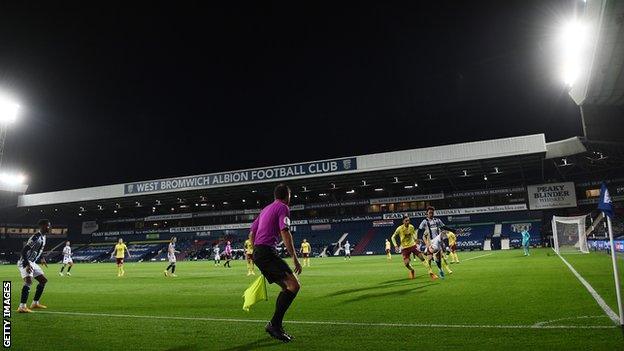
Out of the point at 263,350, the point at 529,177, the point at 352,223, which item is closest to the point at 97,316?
the point at 263,350

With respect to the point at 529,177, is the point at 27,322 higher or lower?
lower

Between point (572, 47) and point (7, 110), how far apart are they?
44900 millimetres

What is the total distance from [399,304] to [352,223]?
4828 cm

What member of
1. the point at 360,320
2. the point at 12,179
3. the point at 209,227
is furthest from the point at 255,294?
the point at 12,179

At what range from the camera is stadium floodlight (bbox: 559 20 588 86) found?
1986 cm

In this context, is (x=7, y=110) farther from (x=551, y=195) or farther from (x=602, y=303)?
(x=551, y=195)

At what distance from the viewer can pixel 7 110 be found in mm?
39000

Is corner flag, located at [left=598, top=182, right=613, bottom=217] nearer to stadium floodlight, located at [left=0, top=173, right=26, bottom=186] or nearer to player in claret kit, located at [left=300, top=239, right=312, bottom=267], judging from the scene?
player in claret kit, located at [left=300, top=239, right=312, bottom=267]

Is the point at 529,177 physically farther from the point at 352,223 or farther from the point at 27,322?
the point at 27,322

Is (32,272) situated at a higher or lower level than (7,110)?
lower

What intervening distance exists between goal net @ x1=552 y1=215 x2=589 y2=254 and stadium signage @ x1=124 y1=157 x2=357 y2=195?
1942 centimetres

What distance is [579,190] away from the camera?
4719 centimetres

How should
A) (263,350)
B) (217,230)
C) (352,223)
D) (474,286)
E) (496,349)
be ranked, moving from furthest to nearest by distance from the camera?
(217,230), (352,223), (474,286), (263,350), (496,349)

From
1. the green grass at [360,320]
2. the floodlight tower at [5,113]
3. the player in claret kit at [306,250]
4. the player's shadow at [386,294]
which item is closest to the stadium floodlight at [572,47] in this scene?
the green grass at [360,320]
